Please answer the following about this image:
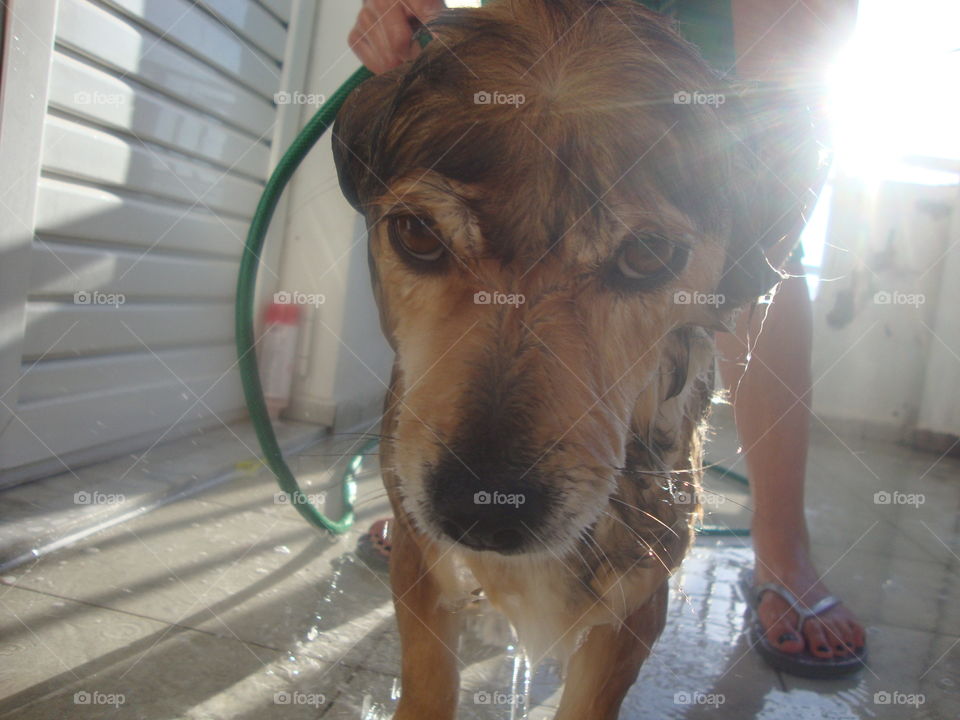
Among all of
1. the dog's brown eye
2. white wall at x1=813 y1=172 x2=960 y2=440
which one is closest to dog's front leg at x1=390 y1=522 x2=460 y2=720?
the dog's brown eye

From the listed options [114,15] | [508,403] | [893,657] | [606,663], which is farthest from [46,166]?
[893,657]

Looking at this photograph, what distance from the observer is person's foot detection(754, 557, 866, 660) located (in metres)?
2.65

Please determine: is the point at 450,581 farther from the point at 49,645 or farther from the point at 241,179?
the point at 241,179

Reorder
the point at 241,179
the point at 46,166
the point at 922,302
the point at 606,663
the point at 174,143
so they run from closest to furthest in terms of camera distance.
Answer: the point at 606,663
the point at 46,166
the point at 174,143
the point at 241,179
the point at 922,302

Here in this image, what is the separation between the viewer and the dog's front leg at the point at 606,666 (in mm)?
1892

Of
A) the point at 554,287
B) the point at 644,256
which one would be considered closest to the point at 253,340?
the point at 554,287

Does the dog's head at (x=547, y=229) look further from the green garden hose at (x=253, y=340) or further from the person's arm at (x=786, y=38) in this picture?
the green garden hose at (x=253, y=340)

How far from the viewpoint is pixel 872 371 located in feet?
25.0

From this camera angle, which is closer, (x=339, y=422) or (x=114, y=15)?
(x=114, y=15)

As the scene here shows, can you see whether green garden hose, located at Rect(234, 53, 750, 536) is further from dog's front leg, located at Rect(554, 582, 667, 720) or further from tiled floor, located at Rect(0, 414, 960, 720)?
dog's front leg, located at Rect(554, 582, 667, 720)

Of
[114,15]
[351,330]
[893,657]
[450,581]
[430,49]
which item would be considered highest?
[114,15]

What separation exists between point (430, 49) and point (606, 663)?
4.81 feet

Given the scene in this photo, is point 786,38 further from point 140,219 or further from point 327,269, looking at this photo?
point 327,269

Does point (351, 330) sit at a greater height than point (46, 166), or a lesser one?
lesser
